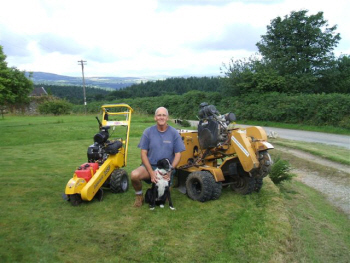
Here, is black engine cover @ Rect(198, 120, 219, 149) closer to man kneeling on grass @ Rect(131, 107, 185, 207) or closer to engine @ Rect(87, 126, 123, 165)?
man kneeling on grass @ Rect(131, 107, 185, 207)

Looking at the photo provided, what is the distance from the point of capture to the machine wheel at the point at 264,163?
5.55 metres

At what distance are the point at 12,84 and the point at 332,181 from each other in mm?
15162

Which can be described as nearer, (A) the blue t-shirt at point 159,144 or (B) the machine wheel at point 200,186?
(A) the blue t-shirt at point 159,144

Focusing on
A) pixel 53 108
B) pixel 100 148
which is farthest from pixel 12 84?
pixel 53 108

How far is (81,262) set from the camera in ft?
11.8

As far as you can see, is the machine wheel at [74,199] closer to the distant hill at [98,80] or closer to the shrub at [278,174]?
the shrub at [278,174]

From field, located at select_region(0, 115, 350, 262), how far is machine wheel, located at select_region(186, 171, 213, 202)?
0.40 feet

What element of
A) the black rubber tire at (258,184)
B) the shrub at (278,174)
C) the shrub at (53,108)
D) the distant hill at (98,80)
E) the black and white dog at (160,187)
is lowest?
the shrub at (53,108)

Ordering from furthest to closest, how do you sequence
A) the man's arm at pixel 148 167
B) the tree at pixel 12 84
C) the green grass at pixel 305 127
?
the green grass at pixel 305 127
the tree at pixel 12 84
the man's arm at pixel 148 167

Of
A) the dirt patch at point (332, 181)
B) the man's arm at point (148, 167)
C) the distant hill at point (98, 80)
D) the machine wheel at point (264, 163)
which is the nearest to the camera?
the man's arm at point (148, 167)

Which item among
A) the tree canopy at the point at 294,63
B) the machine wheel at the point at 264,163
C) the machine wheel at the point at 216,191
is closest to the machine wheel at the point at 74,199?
the machine wheel at the point at 216,191

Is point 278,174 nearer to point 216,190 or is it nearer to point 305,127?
point 216,190

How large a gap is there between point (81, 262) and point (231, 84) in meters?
30.4

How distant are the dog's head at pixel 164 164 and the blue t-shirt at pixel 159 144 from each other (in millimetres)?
174
